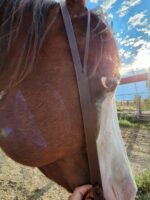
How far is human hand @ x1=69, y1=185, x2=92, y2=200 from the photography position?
0.73m

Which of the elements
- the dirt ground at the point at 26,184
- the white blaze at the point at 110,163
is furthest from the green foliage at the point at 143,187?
the white blaze at the point at 110,163

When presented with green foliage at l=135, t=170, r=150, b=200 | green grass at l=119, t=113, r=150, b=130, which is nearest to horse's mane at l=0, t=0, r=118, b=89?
green foliage at l=135, t=170, r=150, b=200

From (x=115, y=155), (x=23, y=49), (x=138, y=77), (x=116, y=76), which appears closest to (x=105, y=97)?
(x=116, y=76)

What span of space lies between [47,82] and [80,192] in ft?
1.20

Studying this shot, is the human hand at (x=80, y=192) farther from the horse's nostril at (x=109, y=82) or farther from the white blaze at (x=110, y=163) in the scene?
the horse's nostril at (x=109, y=82)

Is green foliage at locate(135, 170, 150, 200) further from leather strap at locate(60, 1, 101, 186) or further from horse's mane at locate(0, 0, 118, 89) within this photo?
horse's mane at locate(0, 0, 118, 89)

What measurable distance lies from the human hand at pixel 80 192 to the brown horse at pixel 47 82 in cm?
2

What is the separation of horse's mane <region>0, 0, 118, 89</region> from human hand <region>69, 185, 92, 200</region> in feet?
A: 1.32

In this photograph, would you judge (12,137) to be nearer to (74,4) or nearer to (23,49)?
(23,49)

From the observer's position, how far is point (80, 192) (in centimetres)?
74

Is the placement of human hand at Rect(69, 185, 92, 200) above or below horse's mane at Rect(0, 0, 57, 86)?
below

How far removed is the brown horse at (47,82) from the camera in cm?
71

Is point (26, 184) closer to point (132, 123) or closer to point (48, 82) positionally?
point (48, 82)

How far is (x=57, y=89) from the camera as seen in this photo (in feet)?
2.35
